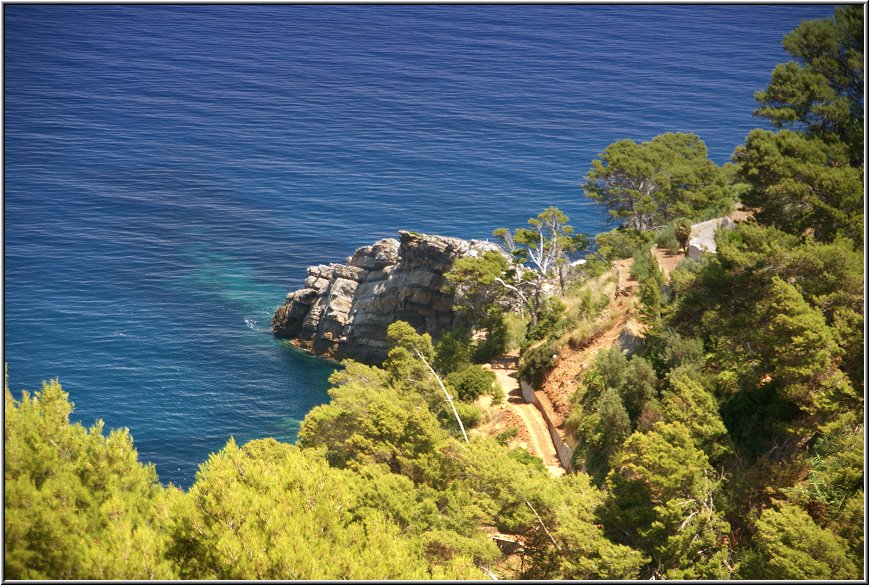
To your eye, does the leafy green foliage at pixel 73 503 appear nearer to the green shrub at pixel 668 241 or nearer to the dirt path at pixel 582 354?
the dirt path at pixel 582 354

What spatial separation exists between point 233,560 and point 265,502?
1.56 meters

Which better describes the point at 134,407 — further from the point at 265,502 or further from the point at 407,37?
the point at 407,37

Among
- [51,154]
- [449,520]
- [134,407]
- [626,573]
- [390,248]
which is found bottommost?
[626,573]

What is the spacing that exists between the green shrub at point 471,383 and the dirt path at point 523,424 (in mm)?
1063

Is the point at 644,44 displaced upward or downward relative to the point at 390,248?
upward

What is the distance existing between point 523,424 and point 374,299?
3201 centimetres

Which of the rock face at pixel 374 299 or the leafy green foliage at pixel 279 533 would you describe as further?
the rock face at pixel 374 299

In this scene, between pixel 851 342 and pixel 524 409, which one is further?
pixel 524 409

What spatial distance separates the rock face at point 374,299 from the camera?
216ft

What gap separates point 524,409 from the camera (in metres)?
40.1

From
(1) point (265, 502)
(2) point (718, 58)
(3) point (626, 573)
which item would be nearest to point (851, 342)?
(3) point (626, 573)

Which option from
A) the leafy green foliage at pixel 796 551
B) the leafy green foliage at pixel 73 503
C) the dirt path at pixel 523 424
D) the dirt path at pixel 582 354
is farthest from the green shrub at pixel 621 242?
the leafy green foliage at pixel 73 503

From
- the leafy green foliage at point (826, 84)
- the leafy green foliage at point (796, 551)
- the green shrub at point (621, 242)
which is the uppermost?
the green shrub at point (621, 242)

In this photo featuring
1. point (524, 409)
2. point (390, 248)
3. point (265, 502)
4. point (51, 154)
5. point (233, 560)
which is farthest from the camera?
point (51, 154)
